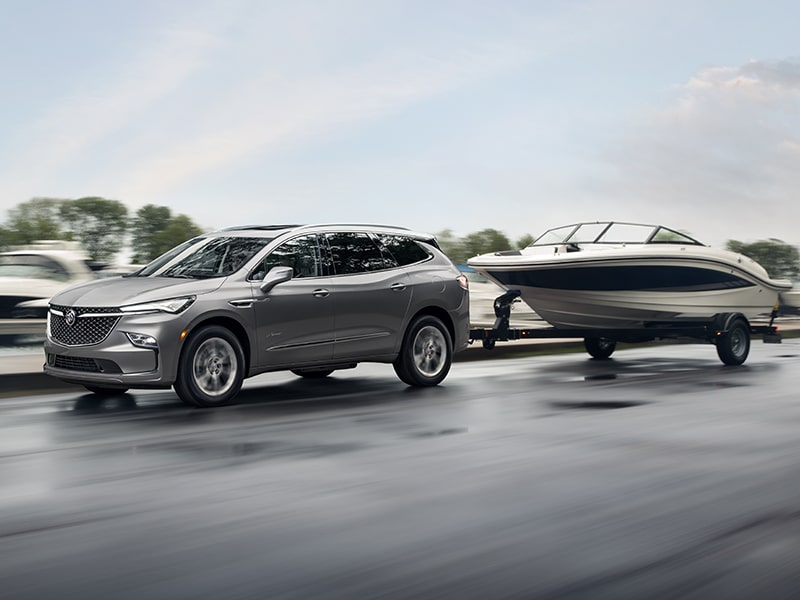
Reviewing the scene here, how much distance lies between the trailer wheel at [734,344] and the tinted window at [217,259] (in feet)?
27.4

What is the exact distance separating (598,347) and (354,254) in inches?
286

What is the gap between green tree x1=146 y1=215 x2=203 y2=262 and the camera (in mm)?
100375

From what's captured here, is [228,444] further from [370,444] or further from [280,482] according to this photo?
[280,482]

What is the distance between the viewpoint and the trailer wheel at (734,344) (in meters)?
16.1

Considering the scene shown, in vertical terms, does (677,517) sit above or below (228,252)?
below

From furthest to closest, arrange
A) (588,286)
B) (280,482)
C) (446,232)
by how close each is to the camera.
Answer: (446,232)
(588,286)
(280,482)

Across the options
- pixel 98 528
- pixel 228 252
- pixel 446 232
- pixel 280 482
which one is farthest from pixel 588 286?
pixel 446 232

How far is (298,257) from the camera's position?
1097cm

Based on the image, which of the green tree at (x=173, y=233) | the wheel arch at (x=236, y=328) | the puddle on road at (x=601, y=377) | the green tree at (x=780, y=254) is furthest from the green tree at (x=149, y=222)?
the wheel arch at (x=236, y=328)

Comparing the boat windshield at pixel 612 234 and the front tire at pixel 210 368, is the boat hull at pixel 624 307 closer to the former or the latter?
the boat windshield at pixel 612 234

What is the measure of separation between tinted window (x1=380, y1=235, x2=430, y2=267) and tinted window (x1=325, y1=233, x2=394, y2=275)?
183 millimetres

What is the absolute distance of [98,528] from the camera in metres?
5.11

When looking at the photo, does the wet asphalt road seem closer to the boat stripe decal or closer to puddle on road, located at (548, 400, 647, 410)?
puddle on road, located at (548, 400, 647, 410)

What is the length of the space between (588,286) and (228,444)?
30.1ft
